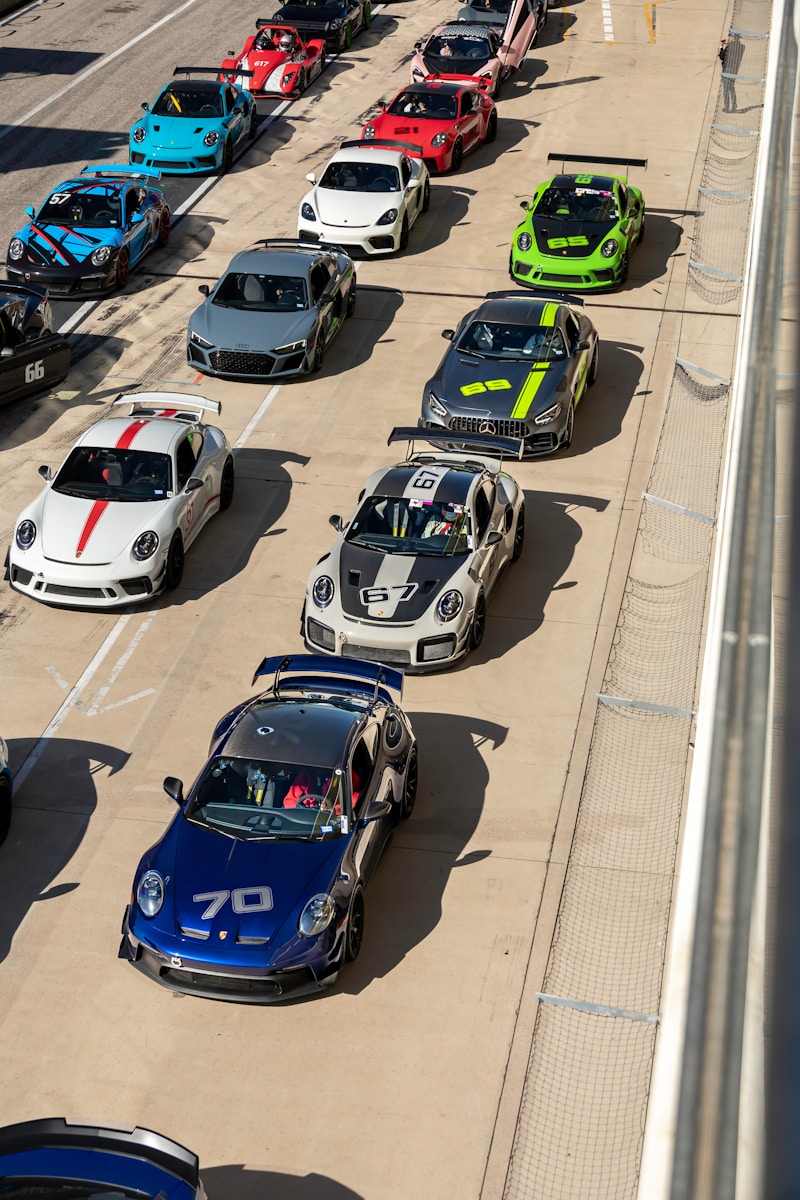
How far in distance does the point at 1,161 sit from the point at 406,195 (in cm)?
903

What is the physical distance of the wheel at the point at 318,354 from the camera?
19359 mm

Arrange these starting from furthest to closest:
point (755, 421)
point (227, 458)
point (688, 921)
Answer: point (227, 458), point (755, 421), point (688, 921)

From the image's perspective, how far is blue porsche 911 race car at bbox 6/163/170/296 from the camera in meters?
21.6

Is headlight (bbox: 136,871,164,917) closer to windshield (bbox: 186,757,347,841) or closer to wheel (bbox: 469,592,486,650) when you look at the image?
windshield (bbox: 186,757,347,841)

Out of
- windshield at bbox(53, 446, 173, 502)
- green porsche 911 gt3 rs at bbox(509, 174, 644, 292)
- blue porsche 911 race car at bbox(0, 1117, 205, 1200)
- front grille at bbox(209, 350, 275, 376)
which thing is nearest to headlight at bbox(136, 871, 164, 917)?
blue porsche 911 race car at bbox(0, 1117, 205, 1200)

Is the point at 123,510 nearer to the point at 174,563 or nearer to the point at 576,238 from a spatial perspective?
the point at 174,563

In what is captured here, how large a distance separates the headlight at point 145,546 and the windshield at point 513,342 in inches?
213

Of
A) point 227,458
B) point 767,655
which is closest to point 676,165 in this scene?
point 227,458

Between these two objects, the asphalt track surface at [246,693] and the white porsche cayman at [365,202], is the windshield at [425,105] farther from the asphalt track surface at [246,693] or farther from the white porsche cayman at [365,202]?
the white porsche cayman at [365,202]

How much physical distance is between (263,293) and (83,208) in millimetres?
4704

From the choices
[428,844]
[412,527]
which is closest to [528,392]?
[412,527]

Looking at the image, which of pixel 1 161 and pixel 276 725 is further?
pixel 1 161

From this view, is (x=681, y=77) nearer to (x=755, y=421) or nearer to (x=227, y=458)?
(x=227, y=458)

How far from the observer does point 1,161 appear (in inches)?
1099
